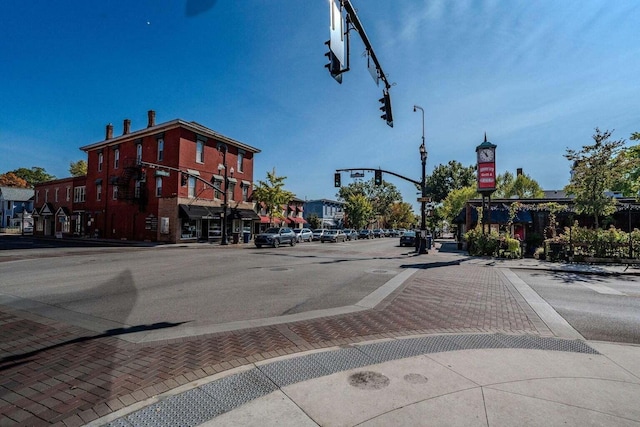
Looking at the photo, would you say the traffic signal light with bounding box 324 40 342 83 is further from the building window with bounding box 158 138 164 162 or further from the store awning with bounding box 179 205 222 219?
the building window with bounding box 158 138 164 162

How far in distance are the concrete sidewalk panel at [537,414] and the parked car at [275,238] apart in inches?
998

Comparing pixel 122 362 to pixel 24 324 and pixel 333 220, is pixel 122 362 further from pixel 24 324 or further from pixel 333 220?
pixel 333 220

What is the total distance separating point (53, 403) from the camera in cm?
335

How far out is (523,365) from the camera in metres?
4.31

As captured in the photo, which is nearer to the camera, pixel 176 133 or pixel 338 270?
pixel 338 270

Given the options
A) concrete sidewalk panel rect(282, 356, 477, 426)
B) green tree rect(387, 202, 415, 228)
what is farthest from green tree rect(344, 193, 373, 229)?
concrete sidewalk panel rect(282, 356, 477, 426)

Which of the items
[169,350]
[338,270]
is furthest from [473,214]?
[169,350]

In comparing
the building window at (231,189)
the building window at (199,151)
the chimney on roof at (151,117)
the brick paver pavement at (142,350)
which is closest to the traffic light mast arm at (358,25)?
the brick paver pavement at (142,350)

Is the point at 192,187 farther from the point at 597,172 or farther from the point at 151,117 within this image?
the point at 597,172

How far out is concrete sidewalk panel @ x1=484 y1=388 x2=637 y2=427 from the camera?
9.80 feet

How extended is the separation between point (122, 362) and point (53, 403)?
3.22 feet

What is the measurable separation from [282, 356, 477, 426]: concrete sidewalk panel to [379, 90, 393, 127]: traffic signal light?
9.02 m

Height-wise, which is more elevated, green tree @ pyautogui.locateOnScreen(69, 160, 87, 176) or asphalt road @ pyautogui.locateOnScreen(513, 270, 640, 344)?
green tree @ pyautogui.locateOnScreen(69, 160, 87, 176)

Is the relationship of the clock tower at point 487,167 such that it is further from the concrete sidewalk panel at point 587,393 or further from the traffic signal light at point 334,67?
the concrete sidewalk panel at point 587,393
